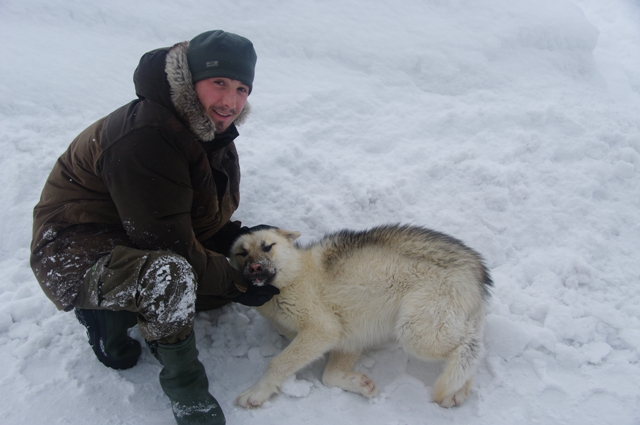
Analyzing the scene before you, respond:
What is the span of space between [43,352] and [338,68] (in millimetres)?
6034

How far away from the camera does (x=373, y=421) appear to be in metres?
3.08

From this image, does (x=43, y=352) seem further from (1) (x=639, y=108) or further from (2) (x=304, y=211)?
(1) (x=639, y=108)

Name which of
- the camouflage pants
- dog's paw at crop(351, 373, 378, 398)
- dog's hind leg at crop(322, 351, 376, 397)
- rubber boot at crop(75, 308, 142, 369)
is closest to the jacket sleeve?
the camouflage pants

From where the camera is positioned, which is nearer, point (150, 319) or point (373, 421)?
point (150, 319)

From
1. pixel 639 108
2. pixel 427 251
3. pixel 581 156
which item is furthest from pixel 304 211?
pixel 639 108

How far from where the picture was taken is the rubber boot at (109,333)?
10.4 feet

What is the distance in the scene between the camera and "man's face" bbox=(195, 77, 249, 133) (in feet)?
9.77

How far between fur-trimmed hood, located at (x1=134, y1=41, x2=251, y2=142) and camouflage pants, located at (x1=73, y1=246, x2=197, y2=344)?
0.98 m

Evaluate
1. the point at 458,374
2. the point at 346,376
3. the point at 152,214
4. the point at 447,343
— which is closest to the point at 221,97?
the point at 152,214

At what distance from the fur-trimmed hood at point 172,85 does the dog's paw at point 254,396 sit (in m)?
2.09

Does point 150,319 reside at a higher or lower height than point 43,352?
higher

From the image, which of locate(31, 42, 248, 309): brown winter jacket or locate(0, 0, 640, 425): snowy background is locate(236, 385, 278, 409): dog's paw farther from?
locate(31, 42, 248, 309): brown winter jacket

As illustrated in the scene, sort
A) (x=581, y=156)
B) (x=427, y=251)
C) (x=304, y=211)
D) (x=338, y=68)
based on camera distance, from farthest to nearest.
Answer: (x=338, y=68) < (x=581, y=156) < (x=304, y=211) < (x=427, y=251)

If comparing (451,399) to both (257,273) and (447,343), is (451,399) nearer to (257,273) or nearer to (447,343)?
(447,343)
